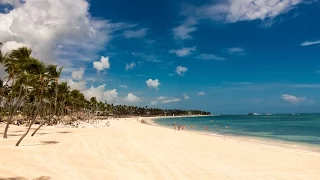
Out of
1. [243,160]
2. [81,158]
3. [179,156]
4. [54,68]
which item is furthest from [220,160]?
[54,68]

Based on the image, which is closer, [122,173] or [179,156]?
[122,173]

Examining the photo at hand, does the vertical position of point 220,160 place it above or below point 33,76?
below

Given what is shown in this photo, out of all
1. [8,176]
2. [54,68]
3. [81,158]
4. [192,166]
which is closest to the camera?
[8,176]

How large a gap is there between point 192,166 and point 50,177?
640 cm

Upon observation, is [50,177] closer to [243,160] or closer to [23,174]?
[23,174]

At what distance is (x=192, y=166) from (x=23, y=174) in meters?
7.35

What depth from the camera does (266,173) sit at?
1245 cm

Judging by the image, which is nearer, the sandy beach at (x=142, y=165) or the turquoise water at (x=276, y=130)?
the sandy beach at (x=142, y=165)

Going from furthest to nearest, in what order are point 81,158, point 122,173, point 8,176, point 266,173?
point 81,158, point 266,173, point 122,173, point 8,176

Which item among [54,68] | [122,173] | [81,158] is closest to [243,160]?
[122,173]

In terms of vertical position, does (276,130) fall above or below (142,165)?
below

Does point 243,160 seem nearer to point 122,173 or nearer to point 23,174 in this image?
point 122,173

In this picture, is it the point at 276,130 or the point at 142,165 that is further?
the point at 276,130

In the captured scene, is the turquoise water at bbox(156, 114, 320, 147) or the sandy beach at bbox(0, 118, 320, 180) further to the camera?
the turquoise water at bbox(156, 114, 320, 147)
